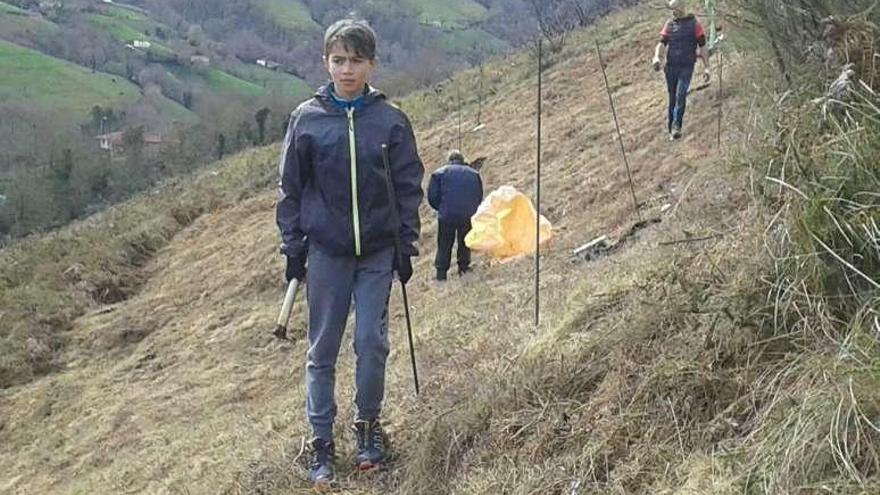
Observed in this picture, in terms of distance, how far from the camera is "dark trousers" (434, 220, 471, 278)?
992 centimetres

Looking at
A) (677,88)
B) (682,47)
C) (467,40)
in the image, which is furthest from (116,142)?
(467,40)

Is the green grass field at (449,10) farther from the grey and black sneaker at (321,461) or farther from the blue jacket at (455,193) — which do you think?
the grey and black sneaker at (321,461)

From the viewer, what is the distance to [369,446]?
13.6 feet

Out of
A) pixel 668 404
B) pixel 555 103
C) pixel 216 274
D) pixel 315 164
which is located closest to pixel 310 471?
pixel 315 164

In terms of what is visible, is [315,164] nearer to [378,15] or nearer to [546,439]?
[546,439]

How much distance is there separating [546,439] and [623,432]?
13.3 inches

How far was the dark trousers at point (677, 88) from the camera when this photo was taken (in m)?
11.2

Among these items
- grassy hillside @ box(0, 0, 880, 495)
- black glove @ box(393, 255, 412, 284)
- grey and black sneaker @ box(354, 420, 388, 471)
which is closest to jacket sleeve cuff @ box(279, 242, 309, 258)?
black glove @ box(393, 255, 412, 284)

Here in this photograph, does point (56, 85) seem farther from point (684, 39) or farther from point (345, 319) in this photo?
point (345, 319)

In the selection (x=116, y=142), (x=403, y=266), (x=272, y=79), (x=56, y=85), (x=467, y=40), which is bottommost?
(x=272, y=79)

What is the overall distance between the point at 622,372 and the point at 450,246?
6.66 metres

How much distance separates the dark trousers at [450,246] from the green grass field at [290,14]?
107298mm

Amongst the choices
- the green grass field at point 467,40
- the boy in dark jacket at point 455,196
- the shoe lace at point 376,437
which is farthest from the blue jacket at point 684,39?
the green grass field at point 467,40

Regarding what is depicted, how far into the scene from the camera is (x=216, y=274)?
53.0 ft
